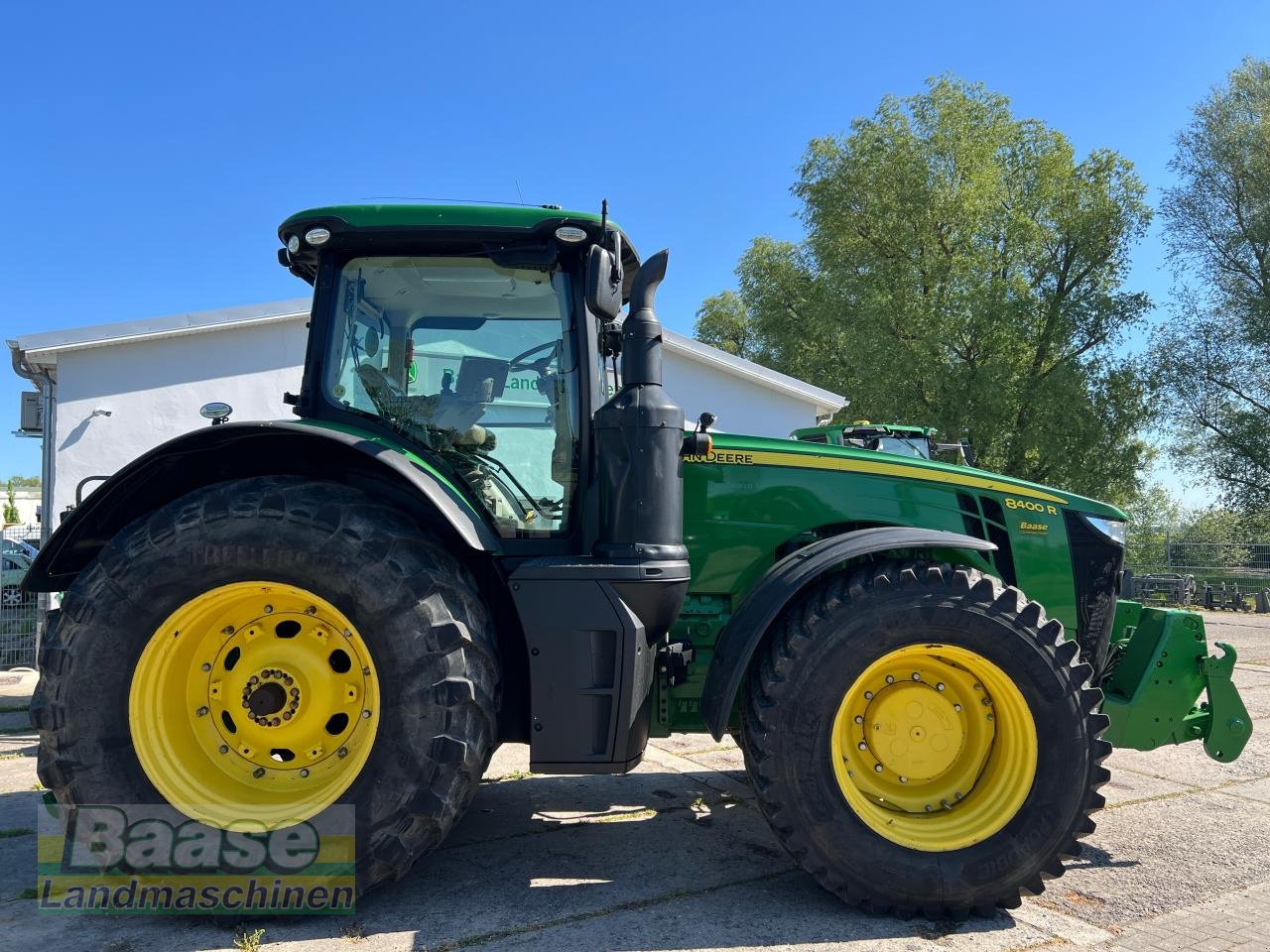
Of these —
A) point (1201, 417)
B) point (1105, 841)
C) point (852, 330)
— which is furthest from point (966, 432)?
point (1105, 841)

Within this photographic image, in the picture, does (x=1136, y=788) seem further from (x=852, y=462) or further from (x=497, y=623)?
(x=497, y=623)

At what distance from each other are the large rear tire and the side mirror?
1003 mm

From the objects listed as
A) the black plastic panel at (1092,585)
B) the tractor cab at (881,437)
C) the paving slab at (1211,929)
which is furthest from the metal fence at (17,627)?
the paving slab at (1211,929)

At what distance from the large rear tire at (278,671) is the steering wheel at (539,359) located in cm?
78

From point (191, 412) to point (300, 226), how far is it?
9152 millimetres

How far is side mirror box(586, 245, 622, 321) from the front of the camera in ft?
9.90

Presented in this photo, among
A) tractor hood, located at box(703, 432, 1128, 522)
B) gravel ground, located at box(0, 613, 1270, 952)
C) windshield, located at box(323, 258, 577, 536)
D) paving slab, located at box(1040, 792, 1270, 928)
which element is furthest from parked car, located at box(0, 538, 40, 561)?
paving slab, located at box(1040, 792, 1270, 928)

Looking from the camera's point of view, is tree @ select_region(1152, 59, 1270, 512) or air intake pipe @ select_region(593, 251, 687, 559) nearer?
air intake pipe @ select_region(593, 251, 687, 559)

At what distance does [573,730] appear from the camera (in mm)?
3059

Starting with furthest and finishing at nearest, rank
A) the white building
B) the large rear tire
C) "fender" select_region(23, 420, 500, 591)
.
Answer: the white building < "fender" select_region(23, 420, 500, 591) < the large rear tire

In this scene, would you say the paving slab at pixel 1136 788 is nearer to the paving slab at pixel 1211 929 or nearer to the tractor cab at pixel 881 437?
the paving slab at pixel 1211 929

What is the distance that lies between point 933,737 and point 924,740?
35mm

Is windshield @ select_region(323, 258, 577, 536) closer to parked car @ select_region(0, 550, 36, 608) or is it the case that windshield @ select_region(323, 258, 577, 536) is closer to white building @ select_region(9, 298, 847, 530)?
parked car @ select_region(0, 550, 36, 608)

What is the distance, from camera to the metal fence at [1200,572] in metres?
16.8
